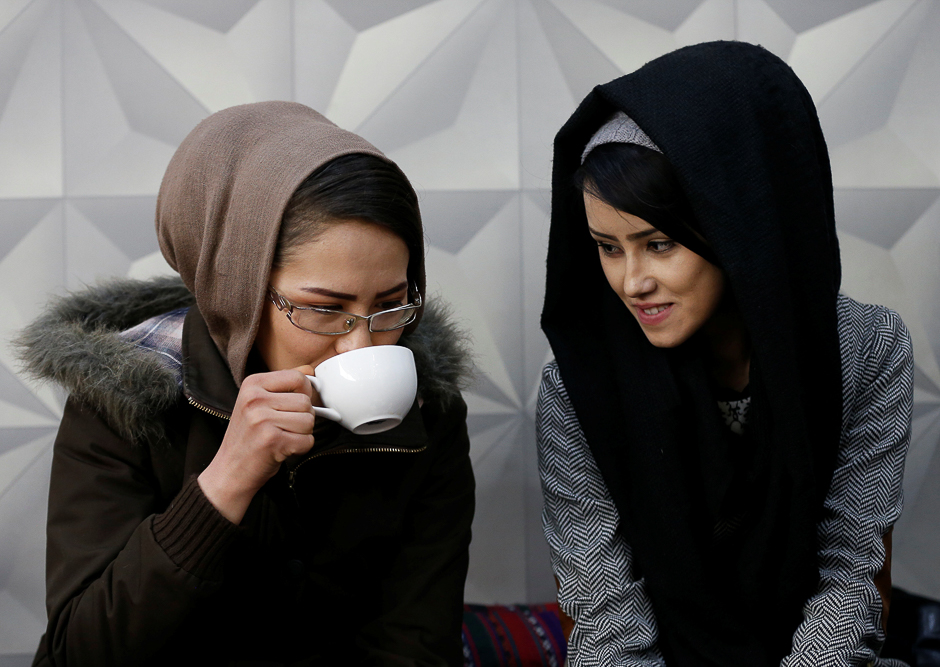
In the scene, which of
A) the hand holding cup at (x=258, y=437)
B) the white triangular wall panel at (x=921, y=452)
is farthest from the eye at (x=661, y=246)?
the white triangular wall panel at (x=921, y=452)

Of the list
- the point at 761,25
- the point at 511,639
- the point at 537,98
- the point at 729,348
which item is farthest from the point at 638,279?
the point at 761,25

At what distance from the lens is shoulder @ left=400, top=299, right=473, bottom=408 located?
64.1 inches

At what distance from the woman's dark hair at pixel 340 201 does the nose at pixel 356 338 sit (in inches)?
6.0

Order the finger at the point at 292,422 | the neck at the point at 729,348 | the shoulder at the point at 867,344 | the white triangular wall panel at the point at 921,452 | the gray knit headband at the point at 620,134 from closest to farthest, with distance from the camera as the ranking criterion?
the finger at the point at 292,422 < the gray knit headband at the point at 620,134 < the shoulder at the point at 867,344 < the neck at the point at 729,348 < the white triangular wall panel at the point at 921,452

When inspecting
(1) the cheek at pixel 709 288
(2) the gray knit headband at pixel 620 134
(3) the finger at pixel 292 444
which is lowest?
(3) the finger at pixel 292 444

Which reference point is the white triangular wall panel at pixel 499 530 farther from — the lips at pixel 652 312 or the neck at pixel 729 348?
the lips at pixel 652 312

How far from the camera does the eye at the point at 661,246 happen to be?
148 centimetres

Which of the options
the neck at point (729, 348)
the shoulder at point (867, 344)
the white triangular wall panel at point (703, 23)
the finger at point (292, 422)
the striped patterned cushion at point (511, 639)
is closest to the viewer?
the finger at point (292, 422)

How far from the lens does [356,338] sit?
1353 mm

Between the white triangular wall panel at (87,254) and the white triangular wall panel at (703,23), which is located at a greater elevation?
the white triangular wall panel at (703,23)

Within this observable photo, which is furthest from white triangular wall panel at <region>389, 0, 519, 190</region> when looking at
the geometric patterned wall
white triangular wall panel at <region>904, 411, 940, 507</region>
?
white triangular wall panel at <region>904, 411, 940, 507</region>

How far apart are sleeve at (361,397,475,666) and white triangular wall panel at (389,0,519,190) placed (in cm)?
70

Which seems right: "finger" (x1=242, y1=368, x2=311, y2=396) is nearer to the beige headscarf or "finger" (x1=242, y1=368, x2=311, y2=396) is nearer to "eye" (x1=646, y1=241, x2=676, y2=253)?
the beige headscarf

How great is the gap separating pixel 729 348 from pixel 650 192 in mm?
464
